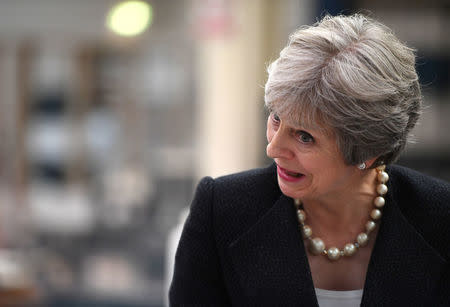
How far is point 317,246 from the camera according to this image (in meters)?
2.22

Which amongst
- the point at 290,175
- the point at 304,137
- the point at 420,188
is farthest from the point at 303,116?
the point at 420,188

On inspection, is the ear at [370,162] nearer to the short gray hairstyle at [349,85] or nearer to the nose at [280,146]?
the short gray hairstyle at [349,85]

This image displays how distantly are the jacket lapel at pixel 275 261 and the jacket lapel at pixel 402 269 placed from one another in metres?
0.18

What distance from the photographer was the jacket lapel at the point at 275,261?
214 centimetres

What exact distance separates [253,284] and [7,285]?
267 centimetres

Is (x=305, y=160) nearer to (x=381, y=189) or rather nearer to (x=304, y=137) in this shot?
(x=304, y=137)

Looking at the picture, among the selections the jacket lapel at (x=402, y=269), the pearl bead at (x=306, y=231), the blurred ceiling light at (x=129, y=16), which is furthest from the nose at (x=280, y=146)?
the blurred ceiling light at (x=129, y=16)

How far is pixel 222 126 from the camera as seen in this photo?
306 inches

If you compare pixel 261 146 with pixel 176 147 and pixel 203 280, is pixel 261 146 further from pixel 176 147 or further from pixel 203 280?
pixel 203 280

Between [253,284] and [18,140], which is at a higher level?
[253,284]

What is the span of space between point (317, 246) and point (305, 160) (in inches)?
13.5

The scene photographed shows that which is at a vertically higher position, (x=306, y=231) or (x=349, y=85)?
(x=349, y=85)

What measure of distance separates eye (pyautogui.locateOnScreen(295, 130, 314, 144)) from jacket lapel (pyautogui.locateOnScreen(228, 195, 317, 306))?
32 cm

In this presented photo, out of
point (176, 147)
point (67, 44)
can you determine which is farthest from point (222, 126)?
point (67, 44)
